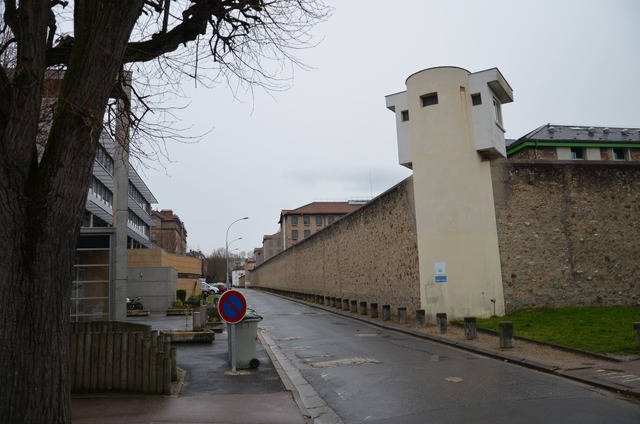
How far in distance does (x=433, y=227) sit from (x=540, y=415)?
1269cm

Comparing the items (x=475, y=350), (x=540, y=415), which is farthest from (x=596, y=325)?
(x=540, y=415)

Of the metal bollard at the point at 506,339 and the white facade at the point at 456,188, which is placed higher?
the white facade at the point at 456,188

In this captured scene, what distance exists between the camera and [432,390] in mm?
8133

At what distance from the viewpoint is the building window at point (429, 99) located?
19.5 metres

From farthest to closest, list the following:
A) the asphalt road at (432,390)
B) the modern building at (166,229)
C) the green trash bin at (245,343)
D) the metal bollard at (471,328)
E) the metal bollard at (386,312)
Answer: the modern building at (166,229) → the metal bollard at (386,312) → the metal bollard at (471,328) → the green trash bin at (245,343) → the asphalt road at (432,390)

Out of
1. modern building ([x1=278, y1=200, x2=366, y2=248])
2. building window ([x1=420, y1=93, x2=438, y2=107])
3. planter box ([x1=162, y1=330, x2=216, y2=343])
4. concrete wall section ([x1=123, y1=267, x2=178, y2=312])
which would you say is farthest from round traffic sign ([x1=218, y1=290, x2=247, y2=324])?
modern building ([x1=278, y1=200, x2=366, y2=248])

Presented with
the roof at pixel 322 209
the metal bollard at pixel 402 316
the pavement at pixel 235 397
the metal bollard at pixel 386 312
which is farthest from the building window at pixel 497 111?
the roof at pixel 322 209

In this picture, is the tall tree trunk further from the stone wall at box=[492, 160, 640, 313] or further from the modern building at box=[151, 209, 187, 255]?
the modern building at box=[151, 209, 187, 255]

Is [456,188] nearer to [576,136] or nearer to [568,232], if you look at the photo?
[568,232]

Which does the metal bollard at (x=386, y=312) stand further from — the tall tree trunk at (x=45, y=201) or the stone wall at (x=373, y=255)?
the tall tree trunk at (x=45, y=201)

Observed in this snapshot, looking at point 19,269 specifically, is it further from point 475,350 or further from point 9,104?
point 475,350

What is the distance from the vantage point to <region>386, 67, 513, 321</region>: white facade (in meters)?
18.3

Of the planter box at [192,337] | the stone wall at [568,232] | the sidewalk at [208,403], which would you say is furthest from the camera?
the stone wall at [568,232]

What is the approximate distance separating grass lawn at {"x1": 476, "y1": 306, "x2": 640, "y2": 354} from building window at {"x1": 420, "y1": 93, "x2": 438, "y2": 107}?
26.5 ft
